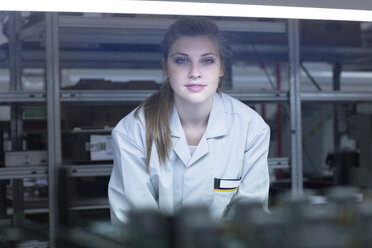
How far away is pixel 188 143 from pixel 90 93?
0.87 metres

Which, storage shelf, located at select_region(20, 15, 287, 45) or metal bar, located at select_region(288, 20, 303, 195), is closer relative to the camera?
storage shelf, located at select_region(20, 15, 287, 45)

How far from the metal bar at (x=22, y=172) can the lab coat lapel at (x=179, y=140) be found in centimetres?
99

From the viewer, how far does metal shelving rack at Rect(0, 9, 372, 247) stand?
2.40 meters

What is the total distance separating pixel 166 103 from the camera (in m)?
1.75

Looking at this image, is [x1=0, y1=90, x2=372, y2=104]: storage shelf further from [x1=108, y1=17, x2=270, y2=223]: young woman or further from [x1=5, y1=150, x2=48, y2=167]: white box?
[x1=108, y1=17, x2=270, y2=223]: young woman

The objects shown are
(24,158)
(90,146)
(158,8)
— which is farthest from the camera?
(90,146)

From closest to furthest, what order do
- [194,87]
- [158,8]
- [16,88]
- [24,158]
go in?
1. [158,8]
2. [194,87]
3. [24,158]
4. [16,88]

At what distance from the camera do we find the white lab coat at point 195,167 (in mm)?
1634

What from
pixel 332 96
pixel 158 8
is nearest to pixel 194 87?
pixel 158 8

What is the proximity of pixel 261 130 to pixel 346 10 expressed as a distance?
30.3 inches

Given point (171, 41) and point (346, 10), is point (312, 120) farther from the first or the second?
point (346, 10)

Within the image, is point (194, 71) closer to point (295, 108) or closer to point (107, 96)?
point (107, 96)

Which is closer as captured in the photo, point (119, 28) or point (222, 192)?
point (222, 192)

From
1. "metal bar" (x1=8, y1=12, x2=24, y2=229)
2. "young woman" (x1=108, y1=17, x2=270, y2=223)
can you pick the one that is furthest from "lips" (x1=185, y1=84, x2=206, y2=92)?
"metal bar" (x1=8, y1=12, x2=24, y2=229)
